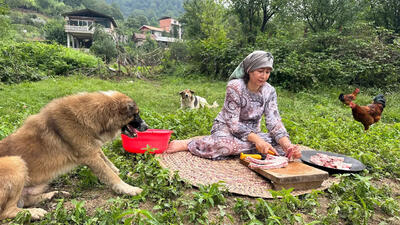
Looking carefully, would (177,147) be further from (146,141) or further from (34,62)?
(34,62)

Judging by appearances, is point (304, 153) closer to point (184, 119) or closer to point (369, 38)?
point (184, 119)

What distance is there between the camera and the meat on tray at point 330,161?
3082 millimetres

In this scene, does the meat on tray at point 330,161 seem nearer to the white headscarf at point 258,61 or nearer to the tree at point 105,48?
the white headscarf at point 258,61

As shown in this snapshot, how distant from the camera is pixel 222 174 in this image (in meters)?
3.10

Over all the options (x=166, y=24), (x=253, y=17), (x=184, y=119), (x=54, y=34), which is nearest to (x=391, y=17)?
(x=253, y=17)

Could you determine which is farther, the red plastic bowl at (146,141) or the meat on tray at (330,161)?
the red plastic bowl at (146,141)

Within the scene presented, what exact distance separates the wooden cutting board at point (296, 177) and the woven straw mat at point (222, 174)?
7cm

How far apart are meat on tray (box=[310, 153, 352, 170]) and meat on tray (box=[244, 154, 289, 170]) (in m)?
0.50

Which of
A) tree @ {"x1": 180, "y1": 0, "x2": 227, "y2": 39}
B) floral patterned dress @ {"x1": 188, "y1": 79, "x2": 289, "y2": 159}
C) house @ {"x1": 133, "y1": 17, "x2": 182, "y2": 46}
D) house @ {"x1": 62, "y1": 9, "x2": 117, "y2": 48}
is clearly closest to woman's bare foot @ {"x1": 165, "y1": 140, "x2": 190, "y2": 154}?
floral patterned dress @ {"x1": 188, "y1": 79, "x2": 289, "y2": 159}

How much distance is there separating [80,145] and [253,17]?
1819 cm

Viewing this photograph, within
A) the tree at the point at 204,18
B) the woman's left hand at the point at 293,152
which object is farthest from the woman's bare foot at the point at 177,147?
the tree at the point at 204,18

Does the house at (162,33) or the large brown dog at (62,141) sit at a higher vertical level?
the house at (162,33)

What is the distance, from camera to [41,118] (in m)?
2.61

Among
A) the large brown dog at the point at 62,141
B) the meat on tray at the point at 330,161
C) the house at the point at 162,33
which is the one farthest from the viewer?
the house at the point at 162,33
